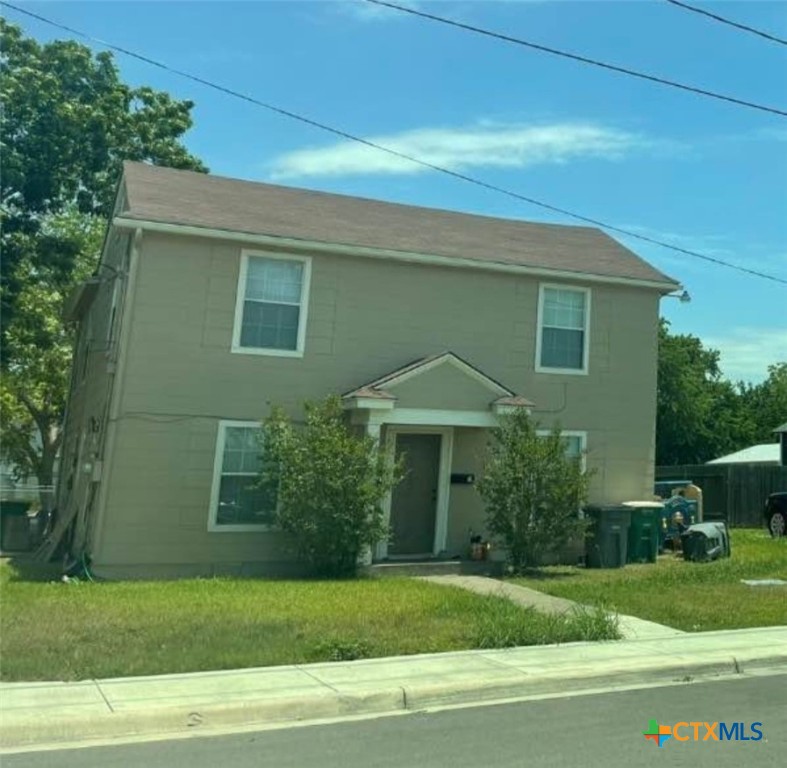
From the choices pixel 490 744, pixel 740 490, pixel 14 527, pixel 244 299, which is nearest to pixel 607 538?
pixel 244 299

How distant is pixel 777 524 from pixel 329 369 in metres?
13.3

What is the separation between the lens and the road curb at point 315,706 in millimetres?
5953

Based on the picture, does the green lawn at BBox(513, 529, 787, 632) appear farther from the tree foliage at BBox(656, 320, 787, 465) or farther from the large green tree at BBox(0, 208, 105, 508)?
the tree foliage at BBox(656, 320, 787, 465)

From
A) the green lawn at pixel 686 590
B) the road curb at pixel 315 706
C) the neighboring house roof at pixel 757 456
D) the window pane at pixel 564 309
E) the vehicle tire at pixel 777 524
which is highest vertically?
the window pane at pixel 564 309

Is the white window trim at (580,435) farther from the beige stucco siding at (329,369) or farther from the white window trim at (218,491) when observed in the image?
the white window trim at (218,491)

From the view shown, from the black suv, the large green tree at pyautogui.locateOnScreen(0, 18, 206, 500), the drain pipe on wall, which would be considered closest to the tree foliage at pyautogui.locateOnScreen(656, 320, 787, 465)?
the black suv

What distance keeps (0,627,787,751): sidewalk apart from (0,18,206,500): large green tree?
1759 centimetres

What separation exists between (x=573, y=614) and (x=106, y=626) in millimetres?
4843

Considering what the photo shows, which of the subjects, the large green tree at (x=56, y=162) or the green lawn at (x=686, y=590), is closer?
the green lawn at (x=686, y=590)

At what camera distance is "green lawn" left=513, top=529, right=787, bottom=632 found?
10398 millimetres

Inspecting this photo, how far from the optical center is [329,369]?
14625 mm

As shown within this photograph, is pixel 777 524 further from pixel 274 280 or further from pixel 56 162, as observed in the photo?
pixel 56 162

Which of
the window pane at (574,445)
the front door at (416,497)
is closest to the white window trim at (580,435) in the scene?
the window pane at (574,445)

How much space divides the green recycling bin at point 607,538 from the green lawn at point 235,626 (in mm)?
4114
